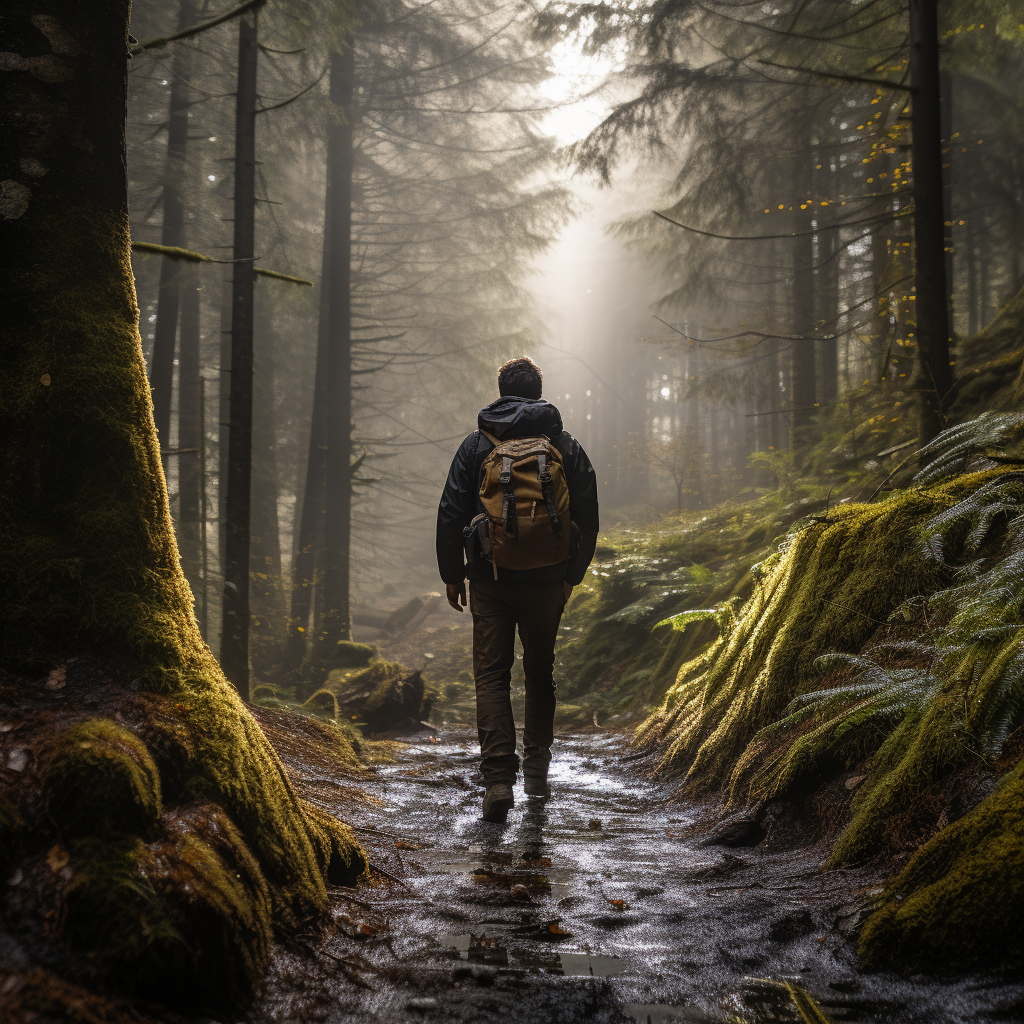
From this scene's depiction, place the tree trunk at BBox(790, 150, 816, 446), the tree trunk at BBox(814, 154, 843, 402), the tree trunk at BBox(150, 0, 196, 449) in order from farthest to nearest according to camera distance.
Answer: the tree trunk at BBox(814, 154, 843, 402), the tree trunk at BBox(790, 150, 816, 446), the tree trunk at BBox(150, 0, 196, 449)

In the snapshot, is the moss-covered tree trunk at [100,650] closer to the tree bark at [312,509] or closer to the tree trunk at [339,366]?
the tree trunk at [339,366]

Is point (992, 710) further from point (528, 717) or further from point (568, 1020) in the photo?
point (528, 717)

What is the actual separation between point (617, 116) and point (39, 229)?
10.3m

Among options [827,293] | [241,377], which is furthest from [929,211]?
[827,293]

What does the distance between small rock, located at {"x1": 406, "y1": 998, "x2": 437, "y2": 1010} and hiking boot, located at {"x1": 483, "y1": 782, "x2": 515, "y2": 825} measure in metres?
2.18

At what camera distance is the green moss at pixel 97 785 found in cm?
151

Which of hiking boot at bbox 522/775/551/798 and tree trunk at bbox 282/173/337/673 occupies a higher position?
tree trunk at bbox 282/173/337/673

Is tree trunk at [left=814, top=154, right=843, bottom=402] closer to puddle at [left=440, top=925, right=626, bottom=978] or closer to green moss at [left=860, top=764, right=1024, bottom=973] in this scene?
green moss at [left=860, top=764, right=1024, bottom=973]

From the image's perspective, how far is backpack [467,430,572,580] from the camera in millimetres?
3924

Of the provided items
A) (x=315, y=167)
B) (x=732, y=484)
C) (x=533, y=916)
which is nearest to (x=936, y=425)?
(x=533, y=916)

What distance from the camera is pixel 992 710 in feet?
6.89

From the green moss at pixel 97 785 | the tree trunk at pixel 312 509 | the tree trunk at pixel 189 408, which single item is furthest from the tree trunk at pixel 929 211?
the tree trunk at pixel 189 408

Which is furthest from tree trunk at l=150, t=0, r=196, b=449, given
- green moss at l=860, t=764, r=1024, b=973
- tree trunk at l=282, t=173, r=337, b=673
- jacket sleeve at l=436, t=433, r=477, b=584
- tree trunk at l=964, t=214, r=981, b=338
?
tree trunk at l=964, t=214, r=981, b=338

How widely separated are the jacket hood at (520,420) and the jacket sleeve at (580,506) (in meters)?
0.21
